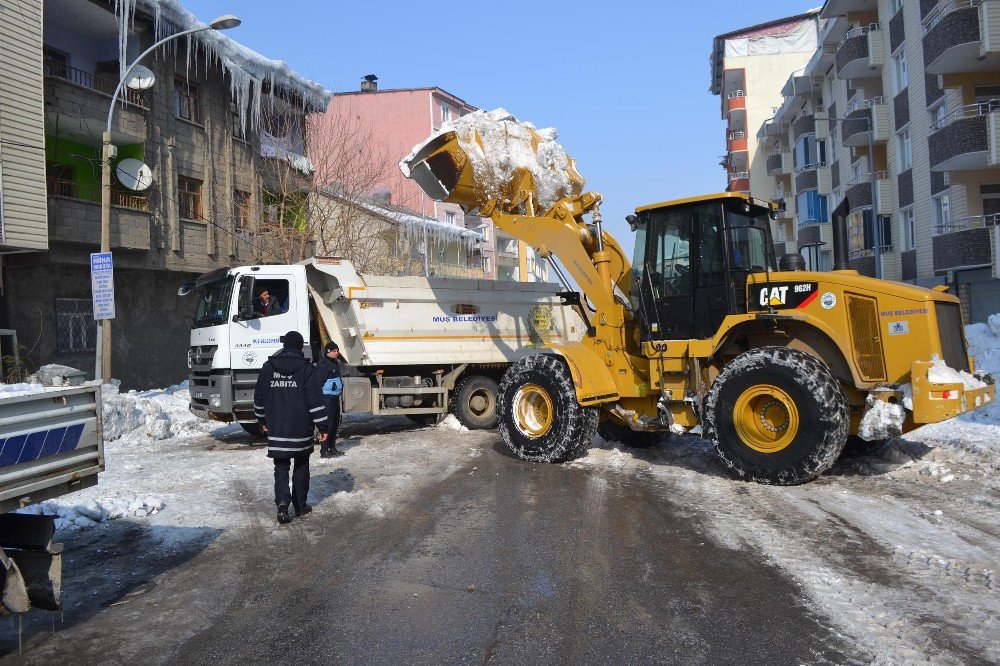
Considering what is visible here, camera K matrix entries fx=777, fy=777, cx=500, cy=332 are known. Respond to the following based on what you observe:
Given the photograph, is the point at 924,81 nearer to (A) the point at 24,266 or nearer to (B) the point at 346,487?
(B) the point at 346,487

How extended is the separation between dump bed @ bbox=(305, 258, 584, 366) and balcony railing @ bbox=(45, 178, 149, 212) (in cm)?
1022

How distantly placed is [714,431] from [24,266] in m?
16.6

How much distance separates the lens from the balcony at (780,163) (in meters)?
46.7

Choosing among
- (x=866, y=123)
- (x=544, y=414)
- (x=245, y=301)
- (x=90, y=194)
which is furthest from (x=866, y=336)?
(x=866, y=123)

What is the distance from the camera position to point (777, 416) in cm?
775

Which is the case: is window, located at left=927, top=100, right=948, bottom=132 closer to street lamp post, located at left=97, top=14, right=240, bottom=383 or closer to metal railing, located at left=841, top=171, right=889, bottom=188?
metal railing, located at left=841, top=171, right=889, bottom=188

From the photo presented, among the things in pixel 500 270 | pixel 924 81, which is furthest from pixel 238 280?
pixel 500 270

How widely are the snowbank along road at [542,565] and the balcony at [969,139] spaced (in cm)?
1350

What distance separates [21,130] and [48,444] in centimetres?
1532

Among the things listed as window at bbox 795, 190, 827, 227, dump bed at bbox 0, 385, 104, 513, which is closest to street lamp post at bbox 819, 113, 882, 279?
window at bbox 795, 190, 827, 227

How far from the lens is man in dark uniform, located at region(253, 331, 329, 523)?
6793 millimetres

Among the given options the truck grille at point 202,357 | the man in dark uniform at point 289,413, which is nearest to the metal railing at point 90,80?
the truck grille at point 202,357

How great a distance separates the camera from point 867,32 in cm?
2867

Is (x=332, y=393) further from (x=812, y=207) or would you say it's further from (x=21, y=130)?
(x=812, y=207)
